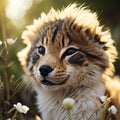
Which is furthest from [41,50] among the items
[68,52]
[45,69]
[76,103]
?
[76,103]

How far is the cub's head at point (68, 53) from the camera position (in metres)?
4.15

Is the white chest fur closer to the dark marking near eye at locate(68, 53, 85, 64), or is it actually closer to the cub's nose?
the dark marking near eye at locate(68, 53, 85, 64)

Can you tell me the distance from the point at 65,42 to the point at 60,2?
3.50m

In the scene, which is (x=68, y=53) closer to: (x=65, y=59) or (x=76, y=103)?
(x=65, y=59)

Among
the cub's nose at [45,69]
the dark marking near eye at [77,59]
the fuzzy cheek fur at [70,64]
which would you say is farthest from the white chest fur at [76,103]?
the cub's nose at [45,69]

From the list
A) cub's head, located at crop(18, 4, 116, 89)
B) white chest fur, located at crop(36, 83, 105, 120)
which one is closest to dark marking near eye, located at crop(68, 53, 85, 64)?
cub's head, located at crop(18, 4, 116, 89)

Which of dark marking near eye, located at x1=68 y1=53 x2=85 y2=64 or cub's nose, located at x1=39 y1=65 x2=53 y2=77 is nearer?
cub's nose, located at x1=39 y1=65 x2=53 y2=77

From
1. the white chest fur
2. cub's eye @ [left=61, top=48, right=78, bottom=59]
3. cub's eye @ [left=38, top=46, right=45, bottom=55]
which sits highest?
cub's eye @ [left=38, top=46, right=45, bottom=55]

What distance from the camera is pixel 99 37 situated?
4.44 meters

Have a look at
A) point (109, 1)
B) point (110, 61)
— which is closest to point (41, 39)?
point (110, 61)

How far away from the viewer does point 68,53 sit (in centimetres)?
425

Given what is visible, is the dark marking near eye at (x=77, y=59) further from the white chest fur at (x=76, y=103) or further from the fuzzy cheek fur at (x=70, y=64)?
the white chest fur at (x=76, y=103)

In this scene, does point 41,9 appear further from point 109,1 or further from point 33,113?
point 33,113

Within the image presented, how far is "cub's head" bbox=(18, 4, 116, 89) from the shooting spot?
4148mm
